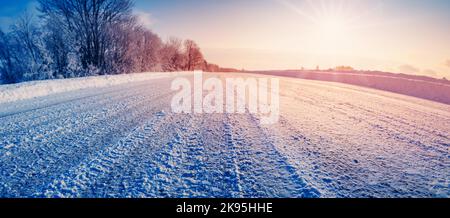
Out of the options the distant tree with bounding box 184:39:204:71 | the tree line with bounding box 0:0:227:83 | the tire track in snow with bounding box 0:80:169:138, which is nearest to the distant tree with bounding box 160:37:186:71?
the distant tree with bounding box 184:39:204:71

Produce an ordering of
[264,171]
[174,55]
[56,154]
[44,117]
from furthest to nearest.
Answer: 1. [174,55]
2. [44,117]
3. [56,154]
4. [264,171]

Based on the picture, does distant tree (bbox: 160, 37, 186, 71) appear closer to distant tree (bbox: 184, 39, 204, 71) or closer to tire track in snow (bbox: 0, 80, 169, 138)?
distant tree (bbox: 184, 39, 204, 71)

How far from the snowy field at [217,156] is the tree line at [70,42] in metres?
19.6

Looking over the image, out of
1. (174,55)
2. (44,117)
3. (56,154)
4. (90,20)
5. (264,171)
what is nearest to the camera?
(264,171)

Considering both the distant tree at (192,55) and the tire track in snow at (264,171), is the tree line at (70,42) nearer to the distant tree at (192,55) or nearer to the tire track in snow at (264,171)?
the tire track in snow at (264,171)

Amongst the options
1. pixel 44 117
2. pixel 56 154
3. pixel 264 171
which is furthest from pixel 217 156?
pixel 44 117

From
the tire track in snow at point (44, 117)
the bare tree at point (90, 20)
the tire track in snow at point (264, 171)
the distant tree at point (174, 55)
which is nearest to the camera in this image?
the tire track in snow at point (264, 171)

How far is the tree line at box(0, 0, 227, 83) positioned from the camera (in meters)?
20.4

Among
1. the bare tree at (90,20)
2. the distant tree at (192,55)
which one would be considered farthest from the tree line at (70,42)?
the distant tree at (192,55)

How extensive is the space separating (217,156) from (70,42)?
25061 millimetres

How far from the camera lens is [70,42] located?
21.5 m

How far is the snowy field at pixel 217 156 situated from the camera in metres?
2.05

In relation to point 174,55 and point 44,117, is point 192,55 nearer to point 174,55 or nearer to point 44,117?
point 174,55
